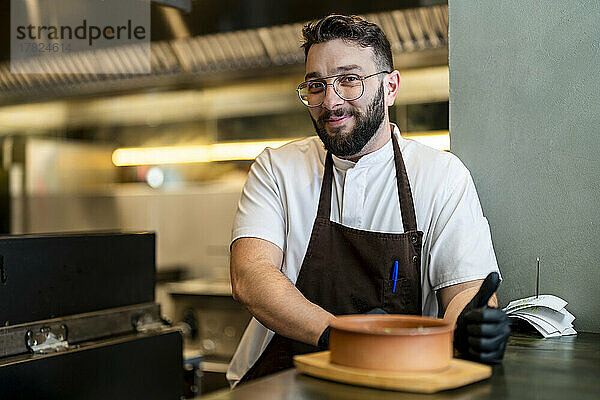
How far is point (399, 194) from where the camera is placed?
173 cm

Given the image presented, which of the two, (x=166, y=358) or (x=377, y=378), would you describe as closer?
(x=377, y=378)

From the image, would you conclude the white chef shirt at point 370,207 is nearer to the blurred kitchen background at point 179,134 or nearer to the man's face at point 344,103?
the man's face at point 344,103

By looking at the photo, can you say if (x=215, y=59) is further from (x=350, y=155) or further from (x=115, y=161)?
(x=350, y=155)

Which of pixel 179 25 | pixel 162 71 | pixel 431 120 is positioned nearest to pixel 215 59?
pixel 162 71

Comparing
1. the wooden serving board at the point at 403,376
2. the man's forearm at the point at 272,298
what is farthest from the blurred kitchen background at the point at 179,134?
the wooden serving board at the point at 403,376

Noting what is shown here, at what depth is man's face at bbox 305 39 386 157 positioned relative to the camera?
1.69 meters

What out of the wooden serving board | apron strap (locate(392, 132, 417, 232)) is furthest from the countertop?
apron strap (locate(392, 132, 417, 232))

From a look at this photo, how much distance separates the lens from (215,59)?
13.3 feet

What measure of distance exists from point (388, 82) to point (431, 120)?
2172 mm

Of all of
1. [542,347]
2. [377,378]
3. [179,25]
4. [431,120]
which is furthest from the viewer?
[431,120]

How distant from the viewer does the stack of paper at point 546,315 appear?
4.78 feet

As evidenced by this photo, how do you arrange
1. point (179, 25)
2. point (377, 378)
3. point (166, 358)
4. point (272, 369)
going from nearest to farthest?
point (377, 378) → point (272, 369) → point (166, 358) → point (179, 25)

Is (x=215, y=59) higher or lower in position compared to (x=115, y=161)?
higher

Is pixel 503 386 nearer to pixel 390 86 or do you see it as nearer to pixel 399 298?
pixel 399 298
